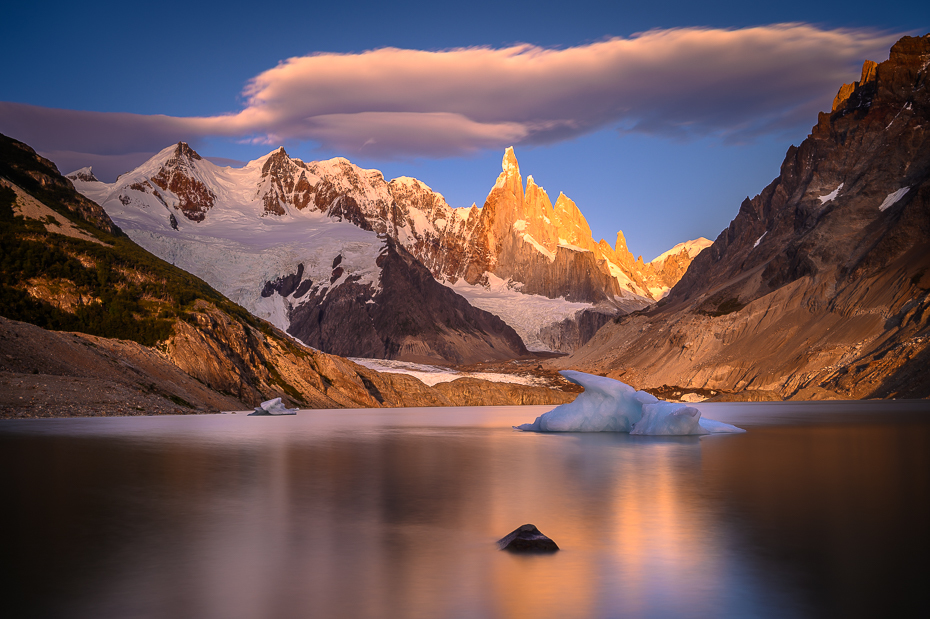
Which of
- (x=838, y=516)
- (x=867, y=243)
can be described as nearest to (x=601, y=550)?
(x=838, y=516)

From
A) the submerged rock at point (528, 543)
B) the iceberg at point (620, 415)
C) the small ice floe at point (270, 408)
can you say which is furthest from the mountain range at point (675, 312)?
the submerged rock at point (528, 543)

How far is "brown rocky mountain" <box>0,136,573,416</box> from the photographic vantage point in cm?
6031

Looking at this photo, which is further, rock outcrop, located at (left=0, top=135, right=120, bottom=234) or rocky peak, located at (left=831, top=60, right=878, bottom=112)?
rocky peak, located at (left=831, top=60, right=878, bottom=112)

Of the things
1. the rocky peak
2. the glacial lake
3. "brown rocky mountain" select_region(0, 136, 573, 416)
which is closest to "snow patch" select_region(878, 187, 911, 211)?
the rocky peak

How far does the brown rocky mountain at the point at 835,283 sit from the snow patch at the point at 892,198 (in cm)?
26

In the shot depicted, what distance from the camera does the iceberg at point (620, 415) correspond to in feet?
149

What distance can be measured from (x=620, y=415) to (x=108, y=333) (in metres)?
59.3

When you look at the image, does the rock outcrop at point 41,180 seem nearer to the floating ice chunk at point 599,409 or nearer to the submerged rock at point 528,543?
the floating ice chunk at point 599,409

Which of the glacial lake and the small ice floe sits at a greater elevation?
the glacial lake

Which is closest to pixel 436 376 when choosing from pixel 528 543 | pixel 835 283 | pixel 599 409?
pixel 835 283

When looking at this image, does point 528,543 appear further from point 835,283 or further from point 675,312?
point 675,312

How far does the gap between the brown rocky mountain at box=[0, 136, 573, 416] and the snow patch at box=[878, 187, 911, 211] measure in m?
102

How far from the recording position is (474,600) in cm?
1077

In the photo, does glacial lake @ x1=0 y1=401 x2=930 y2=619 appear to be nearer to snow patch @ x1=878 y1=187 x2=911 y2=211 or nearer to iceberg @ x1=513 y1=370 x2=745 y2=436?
iceberg @ x1=513 y1=370 x2=745 y2=436
